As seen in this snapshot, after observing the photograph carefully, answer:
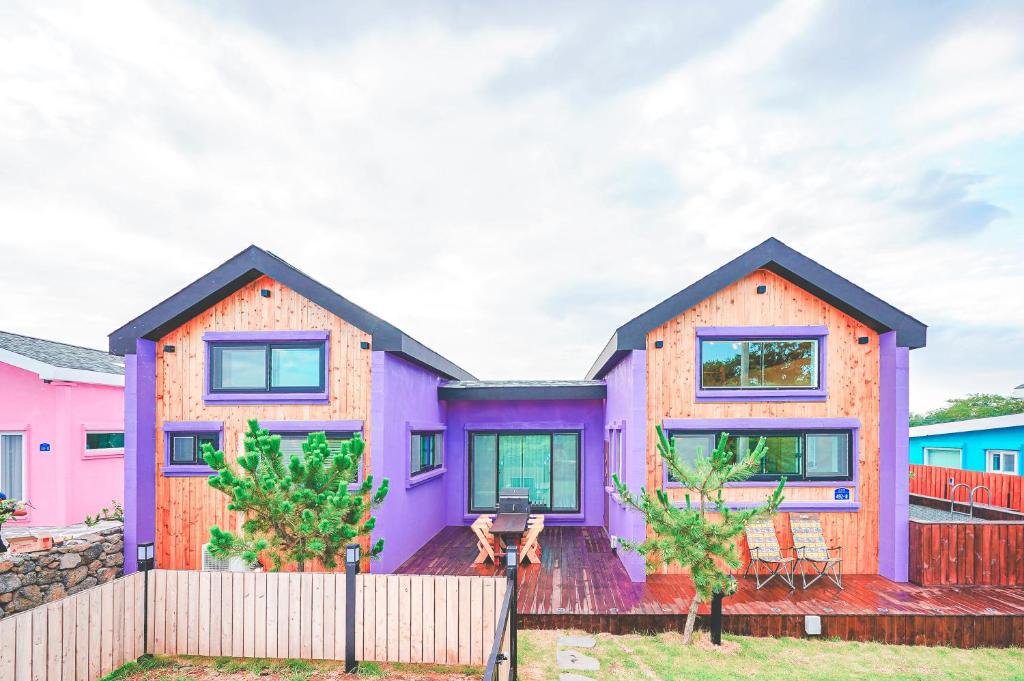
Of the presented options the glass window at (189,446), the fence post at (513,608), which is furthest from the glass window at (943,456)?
the glass window at (189,446)

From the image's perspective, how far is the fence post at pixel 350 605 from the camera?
595 centimetres

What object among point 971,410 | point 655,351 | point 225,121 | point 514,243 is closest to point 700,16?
point 655,351

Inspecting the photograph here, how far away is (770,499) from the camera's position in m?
6.13

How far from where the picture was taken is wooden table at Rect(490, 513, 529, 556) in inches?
339

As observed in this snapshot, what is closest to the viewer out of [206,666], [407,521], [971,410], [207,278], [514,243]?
[206,666]

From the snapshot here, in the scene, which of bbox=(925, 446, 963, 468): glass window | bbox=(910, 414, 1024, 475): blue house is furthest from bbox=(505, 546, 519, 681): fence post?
bbox=(925, 446, 963, 468): glass window

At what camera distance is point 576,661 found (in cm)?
596

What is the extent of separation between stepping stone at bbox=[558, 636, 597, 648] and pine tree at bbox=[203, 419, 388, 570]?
258 cm

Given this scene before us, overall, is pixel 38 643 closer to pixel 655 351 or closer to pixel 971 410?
pixel 655 351

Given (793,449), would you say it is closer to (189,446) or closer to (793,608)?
(793,608)

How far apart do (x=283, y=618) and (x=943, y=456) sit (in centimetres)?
1821

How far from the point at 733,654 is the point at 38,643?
284 inches

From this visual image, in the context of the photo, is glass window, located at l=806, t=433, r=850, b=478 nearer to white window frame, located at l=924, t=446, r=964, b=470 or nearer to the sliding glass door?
the sliding glass door

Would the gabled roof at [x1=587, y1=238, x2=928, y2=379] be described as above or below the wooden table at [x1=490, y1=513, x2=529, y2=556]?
above
